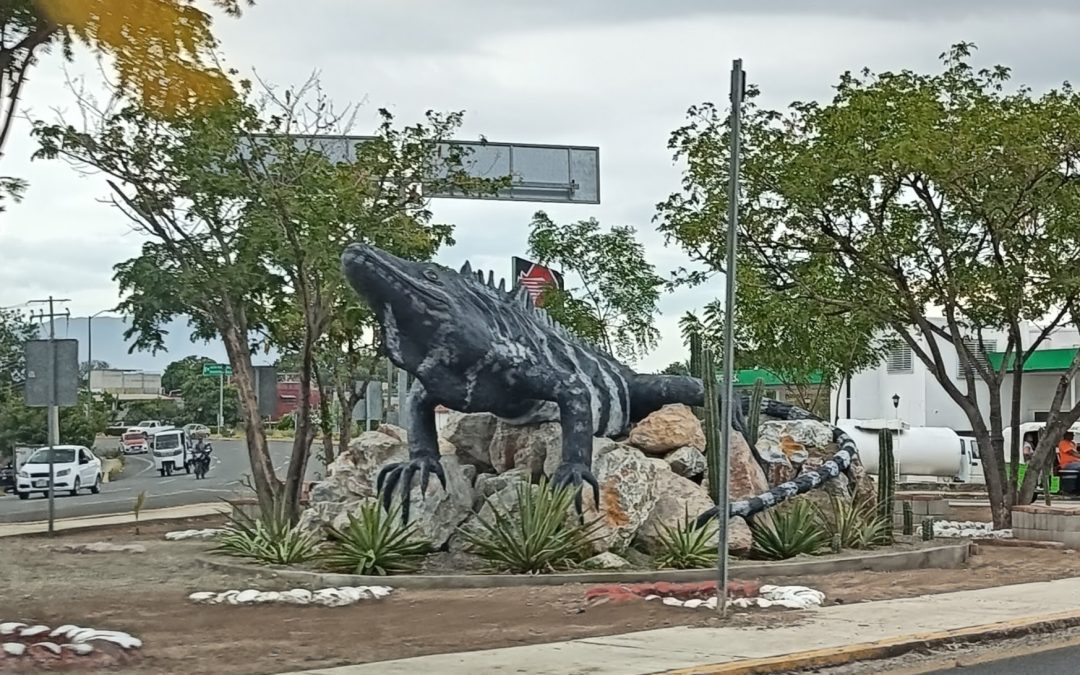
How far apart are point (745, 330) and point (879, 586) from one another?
15.8m

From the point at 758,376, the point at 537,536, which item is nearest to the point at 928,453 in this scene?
the point at 758,376

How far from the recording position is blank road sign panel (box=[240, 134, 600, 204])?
2366 centimetres

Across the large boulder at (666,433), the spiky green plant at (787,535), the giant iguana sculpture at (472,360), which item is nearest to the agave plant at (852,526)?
the spiky green plant at (787,535)

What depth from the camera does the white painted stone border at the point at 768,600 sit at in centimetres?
1339

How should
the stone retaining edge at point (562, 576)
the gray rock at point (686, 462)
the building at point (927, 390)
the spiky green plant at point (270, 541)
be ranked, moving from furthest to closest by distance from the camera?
the building at point (927, 390)
the gray rock at point (686, 462)
the spiky green plant at point (270, 541)
the stone retaining edge at point (562, 576)

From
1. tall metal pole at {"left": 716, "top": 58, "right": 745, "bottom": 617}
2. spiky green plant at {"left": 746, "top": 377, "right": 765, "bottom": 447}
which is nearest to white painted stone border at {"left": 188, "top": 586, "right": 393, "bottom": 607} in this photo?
tall metal pole at {"left": 716, "top": 58, "right": 745, "bottom": 617}

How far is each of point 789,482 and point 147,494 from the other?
27.0 meters

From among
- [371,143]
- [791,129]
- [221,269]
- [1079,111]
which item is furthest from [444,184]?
[1079,111]

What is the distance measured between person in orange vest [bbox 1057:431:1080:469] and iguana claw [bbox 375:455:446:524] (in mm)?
27377

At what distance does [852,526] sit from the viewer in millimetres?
18359

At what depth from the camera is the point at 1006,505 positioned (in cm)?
2433

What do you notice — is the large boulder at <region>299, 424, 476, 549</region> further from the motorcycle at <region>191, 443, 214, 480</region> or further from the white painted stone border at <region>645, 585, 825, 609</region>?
the motorcycle at <region>191, 443, 214, 480</region>

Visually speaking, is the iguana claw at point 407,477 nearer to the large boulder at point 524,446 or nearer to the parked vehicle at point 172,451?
the large boulder at point 524,446

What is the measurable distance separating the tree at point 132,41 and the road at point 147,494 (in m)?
13.4
